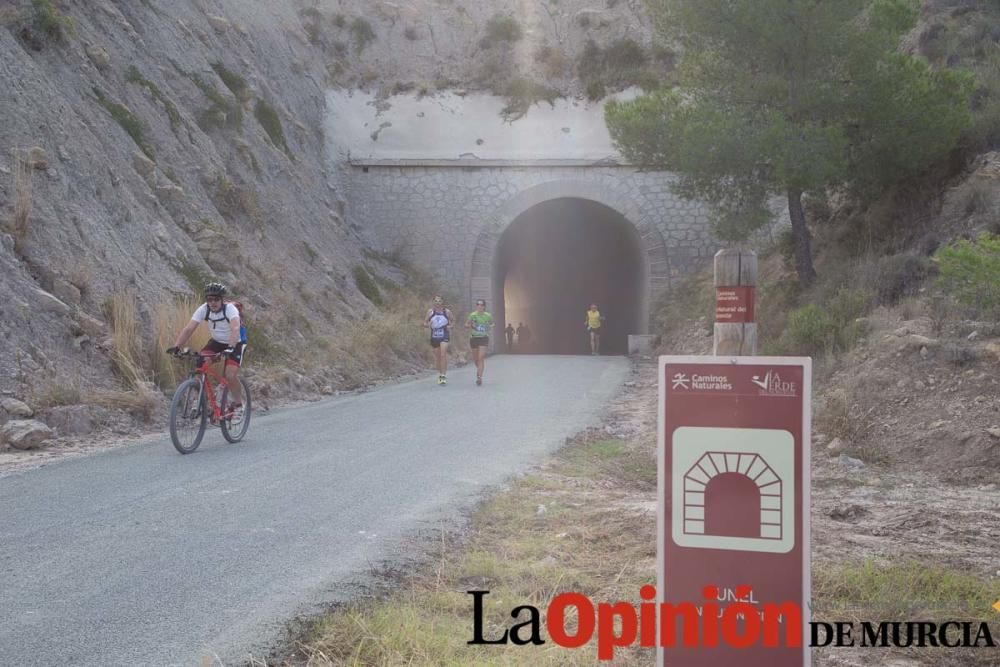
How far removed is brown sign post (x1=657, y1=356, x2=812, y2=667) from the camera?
298 cm

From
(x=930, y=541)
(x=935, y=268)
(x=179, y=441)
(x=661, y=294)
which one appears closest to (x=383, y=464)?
(x=179, y=441)

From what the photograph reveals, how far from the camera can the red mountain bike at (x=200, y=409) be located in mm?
8859

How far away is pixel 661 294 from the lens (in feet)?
94.2

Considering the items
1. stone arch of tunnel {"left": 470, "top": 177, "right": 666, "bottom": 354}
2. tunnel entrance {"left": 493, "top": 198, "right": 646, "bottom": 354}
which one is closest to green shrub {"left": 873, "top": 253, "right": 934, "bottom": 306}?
stone arch of tunnel {"left": 470, "top": 177, "right": 666, "bottom": 354}

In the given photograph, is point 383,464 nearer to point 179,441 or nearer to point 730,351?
point 179,441

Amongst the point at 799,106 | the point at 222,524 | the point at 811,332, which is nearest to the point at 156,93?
the point at 799,106

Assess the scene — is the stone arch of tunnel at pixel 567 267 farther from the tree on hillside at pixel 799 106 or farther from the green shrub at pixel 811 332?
the green shrub at pixel 811 332

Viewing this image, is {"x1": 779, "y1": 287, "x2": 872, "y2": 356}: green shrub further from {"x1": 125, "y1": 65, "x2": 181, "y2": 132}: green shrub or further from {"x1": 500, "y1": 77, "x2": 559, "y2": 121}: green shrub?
{"x1": 500, "y1": 77, "x2": 559, "y2": 121}: green shrub

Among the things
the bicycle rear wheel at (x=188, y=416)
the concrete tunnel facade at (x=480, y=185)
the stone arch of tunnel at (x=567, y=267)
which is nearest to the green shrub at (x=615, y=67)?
the concrete tunnel facade at (x=480, y=185)

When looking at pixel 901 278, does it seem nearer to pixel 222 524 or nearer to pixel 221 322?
pixel 221 322

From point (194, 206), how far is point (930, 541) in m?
14.9

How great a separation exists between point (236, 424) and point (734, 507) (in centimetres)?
772

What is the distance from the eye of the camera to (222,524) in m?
5.90

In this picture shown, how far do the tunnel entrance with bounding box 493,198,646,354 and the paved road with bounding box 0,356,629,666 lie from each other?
68.8 feet
